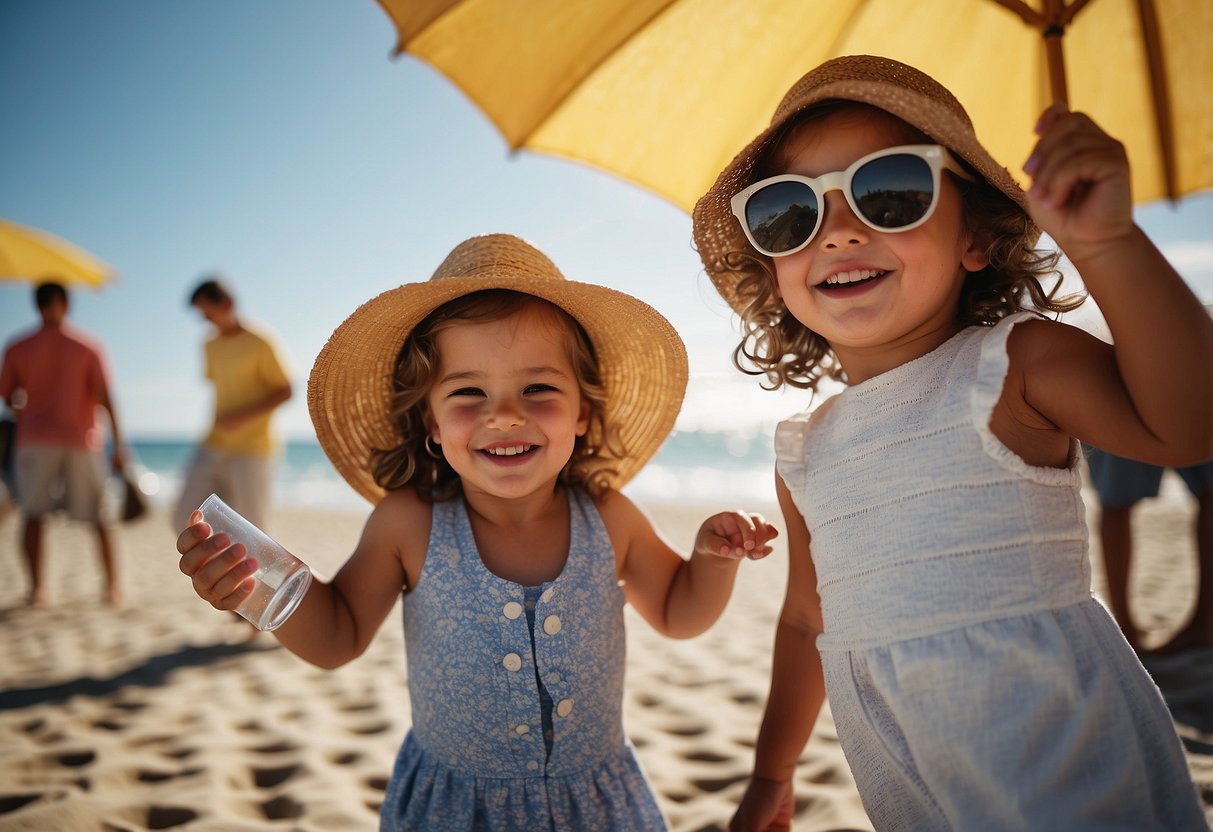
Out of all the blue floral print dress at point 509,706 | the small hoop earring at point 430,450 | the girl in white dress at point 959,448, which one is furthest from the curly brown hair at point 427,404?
the girl in white dress at point 959,448

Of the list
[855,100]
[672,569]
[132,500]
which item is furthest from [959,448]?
[132,500]

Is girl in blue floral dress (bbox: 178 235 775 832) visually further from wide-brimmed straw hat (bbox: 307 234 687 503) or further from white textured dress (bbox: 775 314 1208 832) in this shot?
white textured dress (bbox: 775 314 1208 832)

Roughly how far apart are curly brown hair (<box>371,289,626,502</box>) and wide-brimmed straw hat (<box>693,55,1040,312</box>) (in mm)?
453

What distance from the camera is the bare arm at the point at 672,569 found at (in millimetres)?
1919

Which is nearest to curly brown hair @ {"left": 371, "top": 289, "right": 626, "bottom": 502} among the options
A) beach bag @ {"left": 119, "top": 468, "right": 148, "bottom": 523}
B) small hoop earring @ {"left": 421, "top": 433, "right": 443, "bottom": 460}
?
small hoop earring @ {"left": 421, "top": 433, "right": 443, "bottom": 460}

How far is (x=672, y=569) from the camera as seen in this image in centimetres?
216

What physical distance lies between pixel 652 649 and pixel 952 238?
3.23 metres

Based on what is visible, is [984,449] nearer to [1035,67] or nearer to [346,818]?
[1035,67]

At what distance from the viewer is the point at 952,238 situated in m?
1.66

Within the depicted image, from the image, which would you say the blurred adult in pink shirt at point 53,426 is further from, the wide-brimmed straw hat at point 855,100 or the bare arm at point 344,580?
the wide-brimmed straw hat at point 855,100

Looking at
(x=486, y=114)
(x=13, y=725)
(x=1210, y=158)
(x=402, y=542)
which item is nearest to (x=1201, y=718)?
(x=1210, y=158)

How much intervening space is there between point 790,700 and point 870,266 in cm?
108

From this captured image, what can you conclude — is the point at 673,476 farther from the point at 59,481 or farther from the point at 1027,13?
the point at 1027,13

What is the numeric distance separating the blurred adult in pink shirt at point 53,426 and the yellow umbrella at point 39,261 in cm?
180
